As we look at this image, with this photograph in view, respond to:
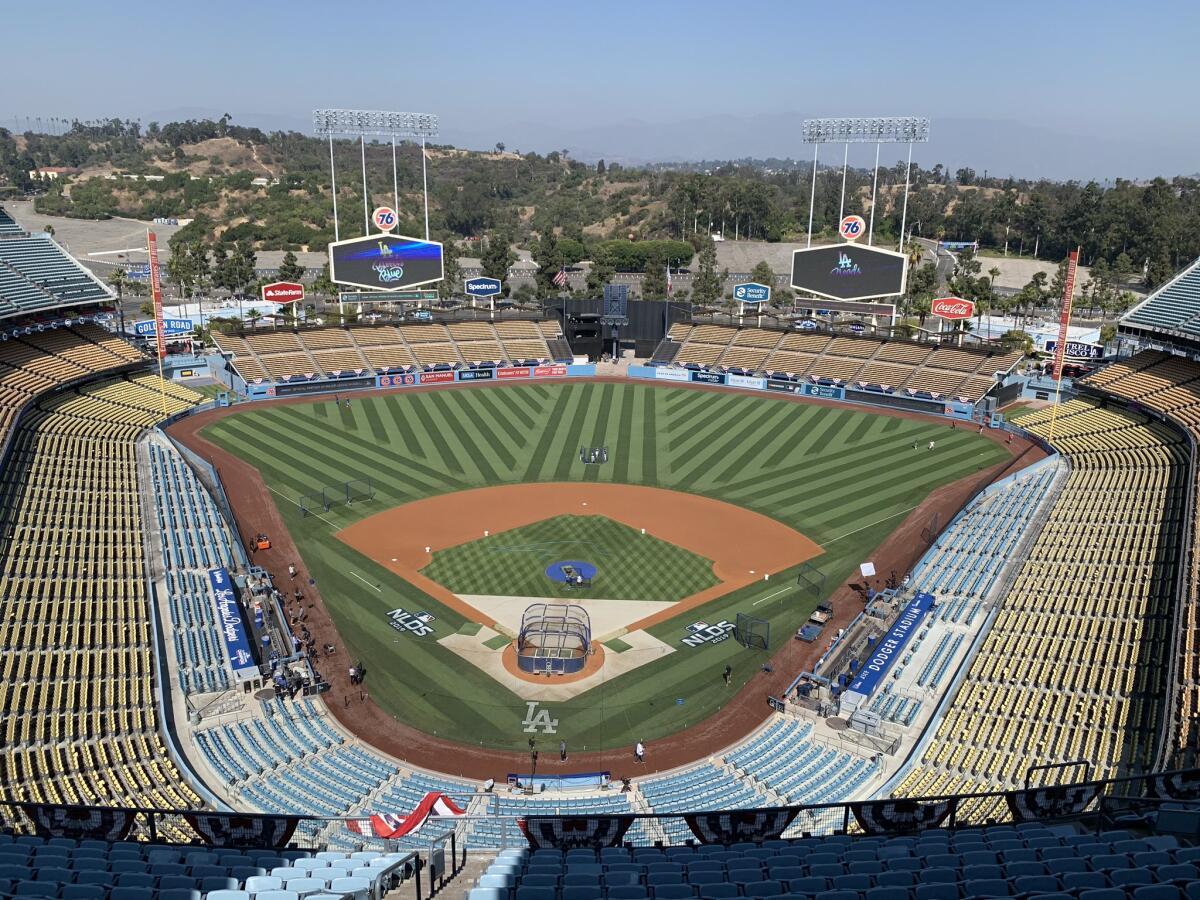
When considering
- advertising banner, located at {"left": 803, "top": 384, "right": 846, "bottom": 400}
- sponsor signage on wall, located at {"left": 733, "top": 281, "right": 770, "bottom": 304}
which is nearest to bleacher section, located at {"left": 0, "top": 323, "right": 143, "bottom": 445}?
sponsor signage on wall, located at {"left": 733, "top": 281, "right": 770, "bottom": 304}

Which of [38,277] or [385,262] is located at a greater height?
[385,262]

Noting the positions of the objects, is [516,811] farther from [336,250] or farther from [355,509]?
[336,250]

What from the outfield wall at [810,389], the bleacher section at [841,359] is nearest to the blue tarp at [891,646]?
the outfield wall at [810,389]

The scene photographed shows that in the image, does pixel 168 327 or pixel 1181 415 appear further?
pixel 168 327

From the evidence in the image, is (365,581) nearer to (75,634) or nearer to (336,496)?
(336,496)

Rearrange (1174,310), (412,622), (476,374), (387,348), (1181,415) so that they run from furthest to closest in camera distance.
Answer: (387,348)
(476,374)
(1174,310)
(1181,415)
(412,622)

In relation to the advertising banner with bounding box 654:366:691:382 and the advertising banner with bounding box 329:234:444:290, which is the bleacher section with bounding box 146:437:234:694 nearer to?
the advertising banner with bounding box 329:234:444:290

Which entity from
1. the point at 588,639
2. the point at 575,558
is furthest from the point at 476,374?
the point at 588,639
